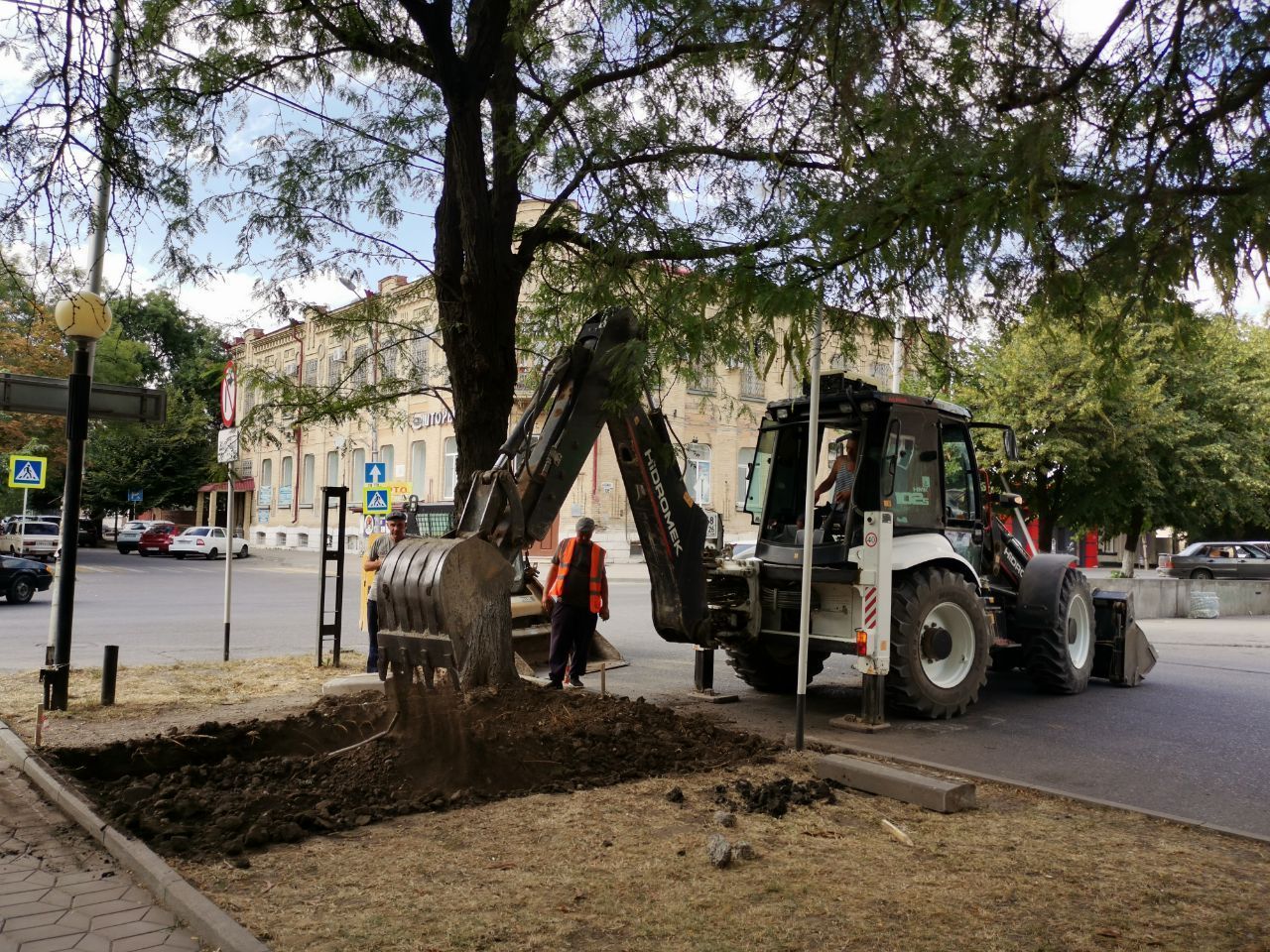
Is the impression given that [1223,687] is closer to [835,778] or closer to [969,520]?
[969,520]

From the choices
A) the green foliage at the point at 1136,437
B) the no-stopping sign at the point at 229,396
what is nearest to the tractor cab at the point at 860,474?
the no-stopping sign at the point at 229,396

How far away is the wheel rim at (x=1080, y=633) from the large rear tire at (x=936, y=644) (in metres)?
2.01

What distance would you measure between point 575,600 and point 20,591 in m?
15.3

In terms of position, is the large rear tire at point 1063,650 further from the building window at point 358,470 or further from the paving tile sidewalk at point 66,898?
the building window at point 358,470

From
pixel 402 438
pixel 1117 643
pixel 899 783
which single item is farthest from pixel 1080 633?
pixel 402 438

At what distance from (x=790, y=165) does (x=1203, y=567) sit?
108ft

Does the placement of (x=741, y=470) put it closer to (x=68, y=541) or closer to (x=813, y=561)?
(x=813, y=561)

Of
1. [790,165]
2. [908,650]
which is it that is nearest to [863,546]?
[908,650]

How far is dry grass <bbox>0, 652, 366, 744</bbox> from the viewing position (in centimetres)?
799

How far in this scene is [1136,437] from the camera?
23859 mm

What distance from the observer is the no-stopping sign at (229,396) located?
1045 centimetres

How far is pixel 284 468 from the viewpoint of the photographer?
52156 millimetres

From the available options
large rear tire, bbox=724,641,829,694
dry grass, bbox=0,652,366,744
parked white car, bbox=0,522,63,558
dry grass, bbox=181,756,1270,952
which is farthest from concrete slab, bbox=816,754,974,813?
parked white car, bbox=0,522,63,558

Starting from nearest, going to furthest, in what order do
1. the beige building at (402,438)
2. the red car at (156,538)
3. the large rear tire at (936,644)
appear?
the large rear tire at (936,644), the beige building at (402,438), the red car at (156,538)
